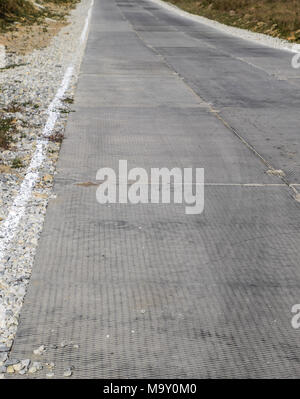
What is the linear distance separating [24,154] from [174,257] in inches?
154

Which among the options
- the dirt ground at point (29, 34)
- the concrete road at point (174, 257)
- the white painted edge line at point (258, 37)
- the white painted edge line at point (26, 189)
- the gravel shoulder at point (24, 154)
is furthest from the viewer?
the white painted edge line at point (258, 37)

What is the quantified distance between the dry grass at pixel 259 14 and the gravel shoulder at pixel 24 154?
46.6 feet

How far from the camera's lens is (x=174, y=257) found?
212 inches

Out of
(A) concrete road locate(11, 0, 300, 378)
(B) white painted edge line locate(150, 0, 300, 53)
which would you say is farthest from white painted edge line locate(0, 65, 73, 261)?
(B) white painted edge line locate(150, 0, 300, 53)

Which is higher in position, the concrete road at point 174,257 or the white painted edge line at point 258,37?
the concrete road at point 174,257

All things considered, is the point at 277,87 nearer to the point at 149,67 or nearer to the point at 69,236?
the point at 149,67

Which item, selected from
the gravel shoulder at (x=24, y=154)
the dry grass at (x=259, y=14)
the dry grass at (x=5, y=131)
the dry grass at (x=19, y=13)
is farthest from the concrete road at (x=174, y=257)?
the dry grass at (x=19, y=13)

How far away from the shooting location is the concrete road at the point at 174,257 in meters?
4.03

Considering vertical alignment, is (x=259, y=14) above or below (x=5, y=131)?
above

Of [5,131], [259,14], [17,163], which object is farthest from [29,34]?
[17,163]

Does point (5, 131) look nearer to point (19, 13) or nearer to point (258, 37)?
point (258, 37)

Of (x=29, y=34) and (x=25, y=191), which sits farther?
(x=29, y=34)

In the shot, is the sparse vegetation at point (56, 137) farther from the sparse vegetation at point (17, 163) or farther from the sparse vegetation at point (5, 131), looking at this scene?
the sparse vegetation at point (17, 163)

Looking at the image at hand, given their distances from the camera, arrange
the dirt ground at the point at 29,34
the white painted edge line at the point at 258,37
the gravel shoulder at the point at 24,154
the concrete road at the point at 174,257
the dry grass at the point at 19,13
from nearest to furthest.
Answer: the concrete road at the point at 174,257
the gravel shoulder at the point at 24,154
the dirt ground at the point at 29,34
the white painted edge line at the point at 258,37
the dry grass at the point at 19,13
